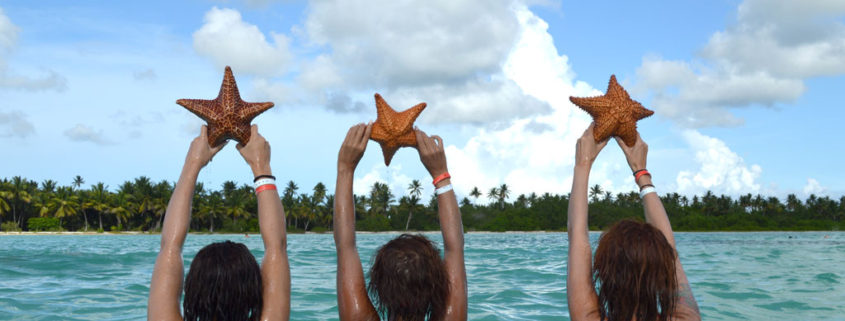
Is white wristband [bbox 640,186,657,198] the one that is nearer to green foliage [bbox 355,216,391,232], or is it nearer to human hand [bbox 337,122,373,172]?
human hand [bbox 337,122,373,172]

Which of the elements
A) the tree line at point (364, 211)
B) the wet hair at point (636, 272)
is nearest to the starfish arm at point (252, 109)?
the wet hair at point (636, 272)

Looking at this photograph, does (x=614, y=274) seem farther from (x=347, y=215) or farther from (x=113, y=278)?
(x=113, y=278)

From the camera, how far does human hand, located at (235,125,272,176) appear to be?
10.2ft

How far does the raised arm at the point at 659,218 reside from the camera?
281cm

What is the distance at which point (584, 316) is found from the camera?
2758 millimetres

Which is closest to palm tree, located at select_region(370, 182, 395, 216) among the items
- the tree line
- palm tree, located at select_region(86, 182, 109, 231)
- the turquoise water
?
the tree line

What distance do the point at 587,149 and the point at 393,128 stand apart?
963mm

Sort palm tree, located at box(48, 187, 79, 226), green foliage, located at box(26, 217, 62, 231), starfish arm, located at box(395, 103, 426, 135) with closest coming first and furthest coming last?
starfish arm, located at box(395, 103, 426, 135)
green foliage, located at box(26, 217, 62, 231)
palm tree, located at box(48, 187, 79, 226)

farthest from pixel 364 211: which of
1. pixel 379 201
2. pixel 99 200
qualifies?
pixel 99 200

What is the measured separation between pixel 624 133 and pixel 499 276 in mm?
10885

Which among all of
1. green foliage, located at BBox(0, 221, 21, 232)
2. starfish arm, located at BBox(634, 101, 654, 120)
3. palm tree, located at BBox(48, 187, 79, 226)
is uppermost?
palm tree, located at BBox(48, 187, 79, 226)

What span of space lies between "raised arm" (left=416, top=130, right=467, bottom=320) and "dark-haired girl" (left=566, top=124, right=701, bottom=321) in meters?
0.48

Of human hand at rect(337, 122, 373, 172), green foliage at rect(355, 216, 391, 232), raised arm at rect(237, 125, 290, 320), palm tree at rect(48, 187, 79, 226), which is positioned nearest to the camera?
raised arm at rect(237, 125, 290, 320)

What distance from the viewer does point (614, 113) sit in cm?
341
